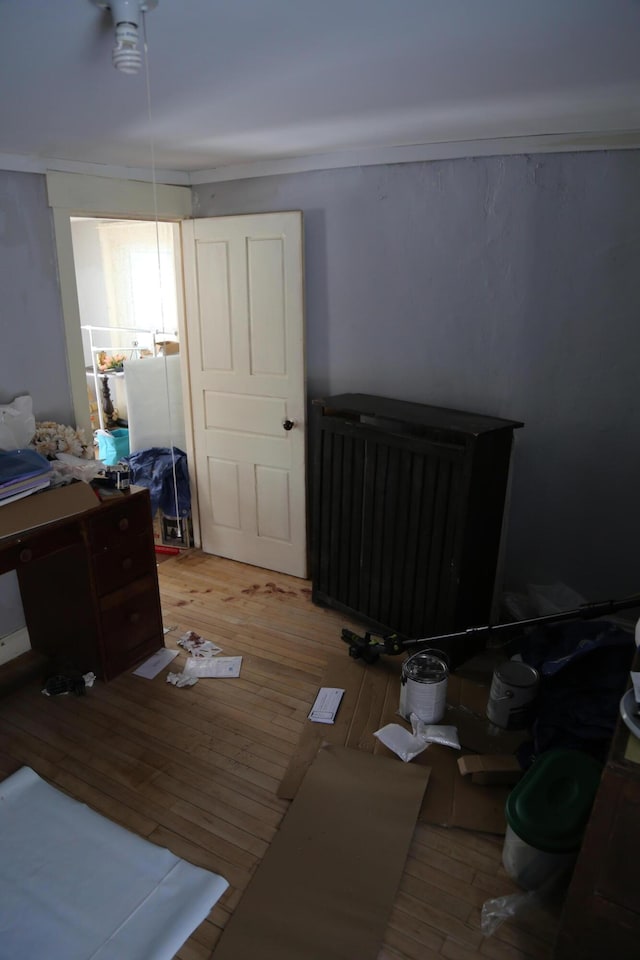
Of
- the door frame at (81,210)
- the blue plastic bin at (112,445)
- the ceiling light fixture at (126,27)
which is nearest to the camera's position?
the ceiling light fixture at (126,27)

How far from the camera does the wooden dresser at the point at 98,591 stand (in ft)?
8.31

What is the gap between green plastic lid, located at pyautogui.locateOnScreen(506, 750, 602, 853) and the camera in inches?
66.6

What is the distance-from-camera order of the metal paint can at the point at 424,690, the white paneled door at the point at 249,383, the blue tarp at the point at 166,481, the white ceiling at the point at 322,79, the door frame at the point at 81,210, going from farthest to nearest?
the blue tarp at the point at 166,481
the white paneled door at the point at 249,383
the door frame at the point at 81,210
the metal paint can at the point at 424,690
the white ceiling at the point at 322,79

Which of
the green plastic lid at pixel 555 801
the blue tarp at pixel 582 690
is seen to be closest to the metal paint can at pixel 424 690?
the blue tarp at pixel 582 690

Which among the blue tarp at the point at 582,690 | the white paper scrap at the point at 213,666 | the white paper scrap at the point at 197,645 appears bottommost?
the white paper scrap at the point at 213,666

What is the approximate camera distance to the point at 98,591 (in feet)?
8.49

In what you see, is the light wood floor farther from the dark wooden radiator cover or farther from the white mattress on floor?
the dark wooden radiator cover

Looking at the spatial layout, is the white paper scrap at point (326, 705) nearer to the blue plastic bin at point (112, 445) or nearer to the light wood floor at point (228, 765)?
the light wood floor at point (228, 765)

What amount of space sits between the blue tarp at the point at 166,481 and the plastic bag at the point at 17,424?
1.11 meters

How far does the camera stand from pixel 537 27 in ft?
4.34

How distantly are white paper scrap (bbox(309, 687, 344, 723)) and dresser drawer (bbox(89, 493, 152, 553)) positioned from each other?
1.06 metres

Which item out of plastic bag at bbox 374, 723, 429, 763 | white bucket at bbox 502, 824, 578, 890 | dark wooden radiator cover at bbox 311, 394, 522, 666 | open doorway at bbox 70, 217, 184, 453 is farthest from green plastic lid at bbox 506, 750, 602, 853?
open doorway at bbox 70, 217, 184, 453

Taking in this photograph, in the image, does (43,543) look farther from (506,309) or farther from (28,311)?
(506,309)

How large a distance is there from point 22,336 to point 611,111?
2555 mm
